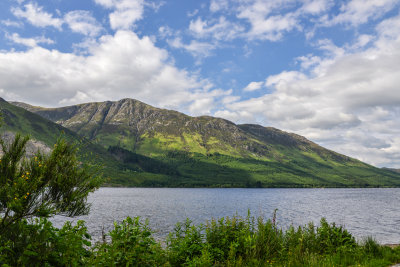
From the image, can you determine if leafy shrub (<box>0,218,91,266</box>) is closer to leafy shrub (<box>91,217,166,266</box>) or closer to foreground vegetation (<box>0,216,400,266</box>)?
foreground vegetation (<box>0,216,400,266</box>)

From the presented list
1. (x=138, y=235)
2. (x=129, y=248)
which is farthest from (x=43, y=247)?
(x=138, y=235)

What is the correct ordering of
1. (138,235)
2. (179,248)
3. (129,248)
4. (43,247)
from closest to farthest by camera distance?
1. (43,247)
2. (129,248)
3. (138,235)
4. (179,248)

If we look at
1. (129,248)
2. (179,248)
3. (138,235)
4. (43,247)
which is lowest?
(179,248)

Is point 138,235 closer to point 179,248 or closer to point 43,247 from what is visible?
point 43,247

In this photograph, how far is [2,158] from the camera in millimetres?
15797

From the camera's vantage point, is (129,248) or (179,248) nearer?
(129,248)

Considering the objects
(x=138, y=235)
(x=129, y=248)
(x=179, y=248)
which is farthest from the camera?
(x=179, y=248)

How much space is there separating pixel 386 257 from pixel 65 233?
17460 millimetres

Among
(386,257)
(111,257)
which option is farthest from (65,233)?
(386,257)

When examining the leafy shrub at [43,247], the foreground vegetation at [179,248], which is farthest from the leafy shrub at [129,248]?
the leafy shrub at [43,247]

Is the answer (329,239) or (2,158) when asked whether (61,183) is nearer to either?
(2,158)

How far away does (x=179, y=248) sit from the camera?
13.8 meters

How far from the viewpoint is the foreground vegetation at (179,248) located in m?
7.63

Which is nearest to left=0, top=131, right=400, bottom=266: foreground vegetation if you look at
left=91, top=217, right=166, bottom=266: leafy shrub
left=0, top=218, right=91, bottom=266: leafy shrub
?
left=91, top=217, right=166, bottom=266: leafy shrub
